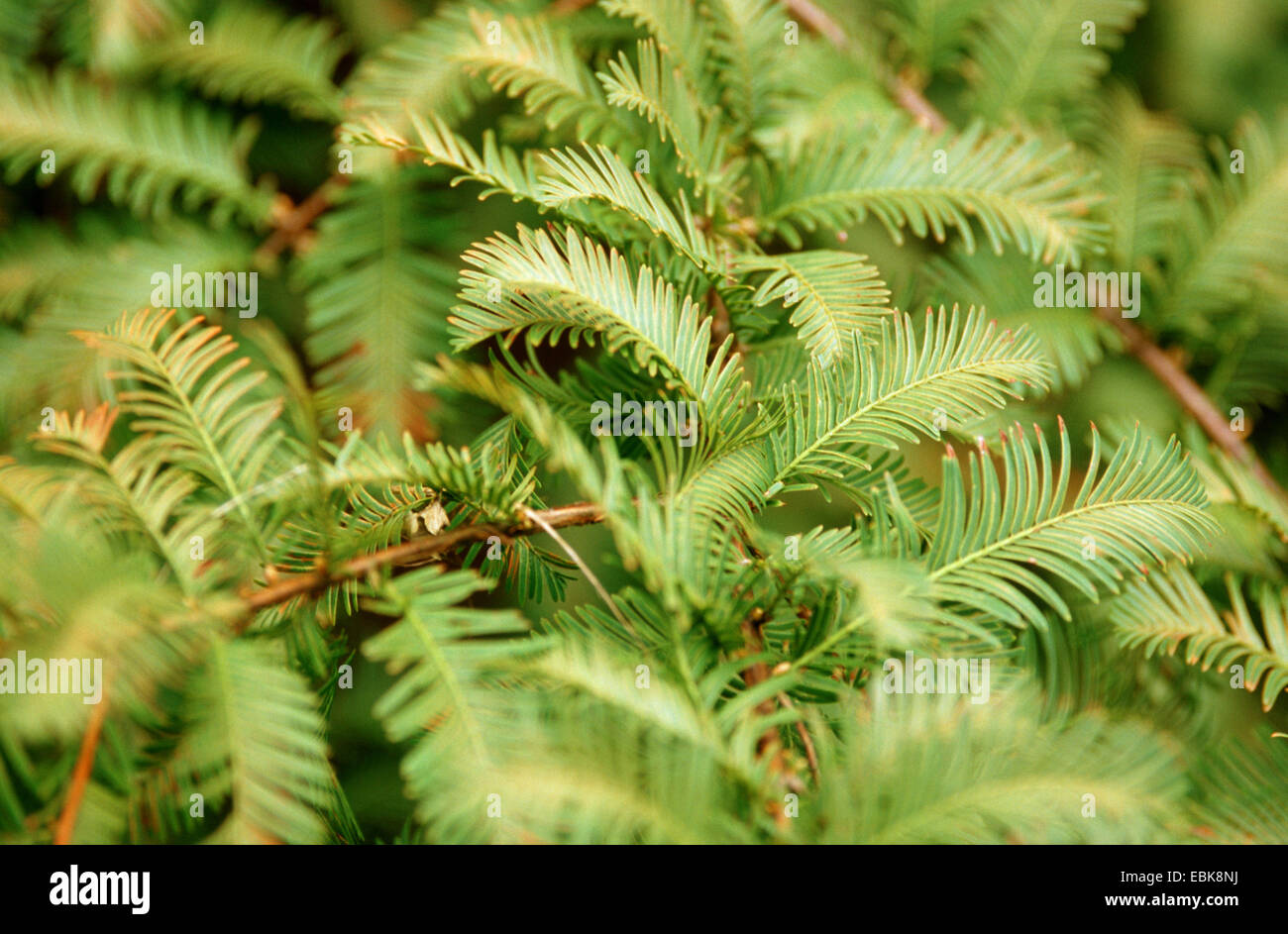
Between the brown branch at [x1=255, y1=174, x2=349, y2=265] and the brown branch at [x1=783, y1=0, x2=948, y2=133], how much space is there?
1.67 feet

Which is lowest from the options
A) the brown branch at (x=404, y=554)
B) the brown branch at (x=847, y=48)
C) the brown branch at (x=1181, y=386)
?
the brown branch at (x=404, y=554)

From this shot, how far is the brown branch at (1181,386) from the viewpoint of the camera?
0.80 metres

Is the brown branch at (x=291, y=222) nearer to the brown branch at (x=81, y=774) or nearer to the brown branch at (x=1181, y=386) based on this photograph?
the brown branch at (x=81, y=774)

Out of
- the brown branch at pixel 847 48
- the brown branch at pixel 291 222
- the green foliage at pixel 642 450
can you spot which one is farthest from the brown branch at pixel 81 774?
the brown branch at pixel 847 48

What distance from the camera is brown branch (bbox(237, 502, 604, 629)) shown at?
18.1 inches

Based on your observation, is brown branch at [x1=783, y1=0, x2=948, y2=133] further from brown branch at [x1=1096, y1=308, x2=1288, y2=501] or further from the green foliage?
brown branch at [x1=1096, y1=308, x2=1288, y2=501]

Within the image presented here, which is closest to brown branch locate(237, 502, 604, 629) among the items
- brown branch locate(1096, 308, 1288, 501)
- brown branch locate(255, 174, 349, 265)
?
brown branch locate(255, 174, 349, 265)

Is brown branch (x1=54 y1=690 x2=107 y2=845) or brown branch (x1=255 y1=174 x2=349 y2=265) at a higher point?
brown branch (x1=255 y1=174 x2=349 y2=265)

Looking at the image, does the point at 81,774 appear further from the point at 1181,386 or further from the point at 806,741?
the point at 1181,386

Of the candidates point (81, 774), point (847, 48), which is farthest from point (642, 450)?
point (847, 48)

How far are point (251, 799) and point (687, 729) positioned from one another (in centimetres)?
21

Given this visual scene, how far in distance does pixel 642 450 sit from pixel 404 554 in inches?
7.1

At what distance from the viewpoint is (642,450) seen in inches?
22.6
